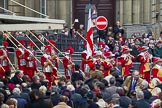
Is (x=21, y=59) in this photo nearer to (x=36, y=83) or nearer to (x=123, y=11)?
(x=36, y=83)

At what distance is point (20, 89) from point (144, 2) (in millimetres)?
24775

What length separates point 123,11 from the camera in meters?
41.0

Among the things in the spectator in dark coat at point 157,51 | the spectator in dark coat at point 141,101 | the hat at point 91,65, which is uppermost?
the spectator in dark coat at point 157,51

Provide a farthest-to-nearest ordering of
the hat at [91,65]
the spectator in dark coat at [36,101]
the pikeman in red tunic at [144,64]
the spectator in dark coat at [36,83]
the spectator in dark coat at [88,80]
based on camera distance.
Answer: the pikeman in red tunic at [144,64], the hat at [91,65], the spectator in dark coat at [88,80], the spectator in dark coat at [36,83], the spectator in dark coat at [36,101]

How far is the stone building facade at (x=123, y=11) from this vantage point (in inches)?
1469

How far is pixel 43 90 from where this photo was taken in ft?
60.0

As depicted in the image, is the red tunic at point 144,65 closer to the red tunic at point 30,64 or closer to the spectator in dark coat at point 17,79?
the red tunic at point 30,64

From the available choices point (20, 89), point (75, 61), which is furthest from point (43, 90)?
point (75, 61)

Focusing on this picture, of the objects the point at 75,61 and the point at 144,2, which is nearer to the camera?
the point at 75,61

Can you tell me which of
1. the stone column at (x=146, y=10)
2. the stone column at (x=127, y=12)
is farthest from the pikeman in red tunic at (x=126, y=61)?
the stone column at (x=146, y=10)

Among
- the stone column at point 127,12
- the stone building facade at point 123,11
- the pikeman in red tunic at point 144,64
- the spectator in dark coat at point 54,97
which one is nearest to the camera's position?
the spectator in dark coat at point 54,97

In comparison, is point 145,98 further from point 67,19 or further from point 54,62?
point 67,19

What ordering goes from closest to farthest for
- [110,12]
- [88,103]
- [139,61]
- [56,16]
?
[88,103] < [139,61] < [56,16] < [110,12]

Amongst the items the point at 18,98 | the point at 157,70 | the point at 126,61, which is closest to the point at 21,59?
the point at 126,61
